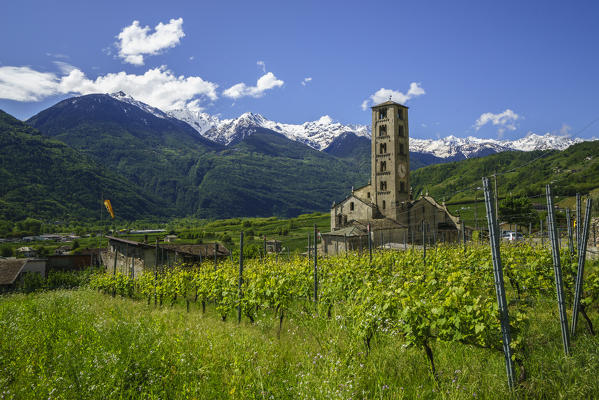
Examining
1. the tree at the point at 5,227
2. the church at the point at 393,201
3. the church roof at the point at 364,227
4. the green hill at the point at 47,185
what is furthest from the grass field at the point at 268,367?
the green hill at the point at 47,185

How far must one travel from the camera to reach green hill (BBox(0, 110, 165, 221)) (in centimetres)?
13975

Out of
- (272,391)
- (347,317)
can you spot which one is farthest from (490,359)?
(272,391)

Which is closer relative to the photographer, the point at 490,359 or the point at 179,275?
the point at 490,359

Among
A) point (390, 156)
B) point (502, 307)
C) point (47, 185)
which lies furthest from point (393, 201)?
point (47, 185)

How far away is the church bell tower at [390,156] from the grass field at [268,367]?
48.6 meters

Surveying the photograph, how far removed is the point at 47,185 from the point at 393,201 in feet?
542

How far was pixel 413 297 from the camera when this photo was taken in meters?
5.94

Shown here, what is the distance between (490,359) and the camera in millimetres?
5887

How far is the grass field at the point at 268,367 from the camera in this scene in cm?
493

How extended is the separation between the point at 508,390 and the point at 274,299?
6.74m

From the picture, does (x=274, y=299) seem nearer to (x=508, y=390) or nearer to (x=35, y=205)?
(x=508, y=390)

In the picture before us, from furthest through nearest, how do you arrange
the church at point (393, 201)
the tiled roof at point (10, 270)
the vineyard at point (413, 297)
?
1. the church at point (393, 201)
2. the tiled roof at point (10, 270)
3. the vineyard at point (413, 297)

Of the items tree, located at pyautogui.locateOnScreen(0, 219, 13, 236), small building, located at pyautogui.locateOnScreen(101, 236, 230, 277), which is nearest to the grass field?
small building, located at pyautogui.locateOnScreen(101, 236, 230, 277)

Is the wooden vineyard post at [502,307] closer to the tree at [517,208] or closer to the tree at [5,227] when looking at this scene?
the tree at [517,208]
